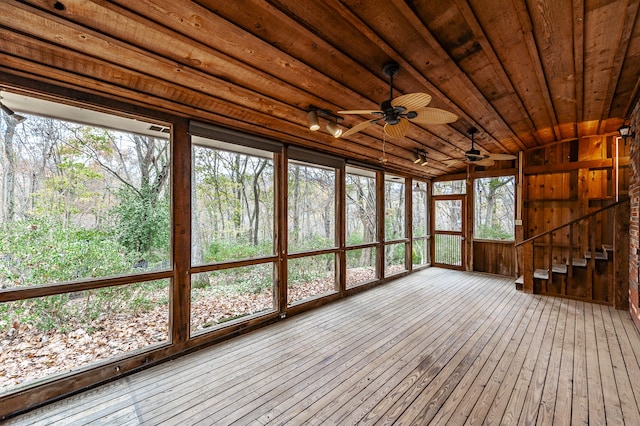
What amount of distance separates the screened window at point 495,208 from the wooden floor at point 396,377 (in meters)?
3.03

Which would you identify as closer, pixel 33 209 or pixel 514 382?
pixel 514 382

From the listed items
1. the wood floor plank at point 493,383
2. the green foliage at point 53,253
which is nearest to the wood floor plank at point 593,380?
the wood floor plank at point 493,383

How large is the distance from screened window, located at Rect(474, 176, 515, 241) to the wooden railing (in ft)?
2.94

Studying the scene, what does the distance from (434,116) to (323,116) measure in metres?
1.28

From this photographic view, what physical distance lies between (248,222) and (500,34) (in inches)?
190

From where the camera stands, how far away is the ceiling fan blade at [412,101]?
216 centimetres

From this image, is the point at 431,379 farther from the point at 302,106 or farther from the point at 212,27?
the point at 212,27

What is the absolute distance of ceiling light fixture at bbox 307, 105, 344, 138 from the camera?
10.2 feet

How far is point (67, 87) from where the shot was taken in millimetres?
2346

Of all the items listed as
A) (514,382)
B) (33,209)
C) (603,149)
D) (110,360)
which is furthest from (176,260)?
(603,149)

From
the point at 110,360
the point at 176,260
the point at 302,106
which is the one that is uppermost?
the point at 302,106

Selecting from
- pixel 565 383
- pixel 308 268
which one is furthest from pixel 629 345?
pixel 308 268

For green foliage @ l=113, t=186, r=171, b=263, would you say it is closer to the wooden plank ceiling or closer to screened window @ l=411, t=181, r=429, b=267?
the wooden plank ceiling

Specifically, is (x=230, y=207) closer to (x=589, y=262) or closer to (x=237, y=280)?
(x=237, y=280)
